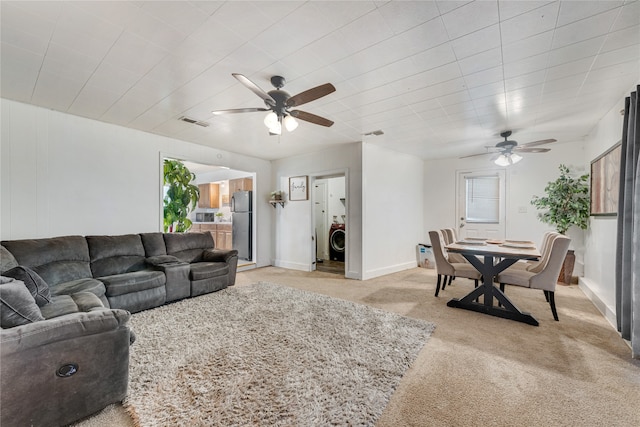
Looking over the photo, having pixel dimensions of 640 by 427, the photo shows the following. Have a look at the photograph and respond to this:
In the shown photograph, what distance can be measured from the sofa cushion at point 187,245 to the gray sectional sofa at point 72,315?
1.09ft

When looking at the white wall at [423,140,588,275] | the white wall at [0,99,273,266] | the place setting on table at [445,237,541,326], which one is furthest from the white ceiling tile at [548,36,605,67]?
the white wall at [0,99,273,266]

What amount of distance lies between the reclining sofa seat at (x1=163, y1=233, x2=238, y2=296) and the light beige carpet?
2.18m

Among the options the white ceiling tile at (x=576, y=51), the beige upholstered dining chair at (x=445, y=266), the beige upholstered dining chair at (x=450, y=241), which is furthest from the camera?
the beige upholstered dining chair at (x=450, y=241)

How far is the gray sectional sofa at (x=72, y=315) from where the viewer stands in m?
1.29

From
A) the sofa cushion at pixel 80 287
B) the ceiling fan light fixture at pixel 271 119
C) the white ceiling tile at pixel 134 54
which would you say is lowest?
the sofa cushion at pixel 80 287

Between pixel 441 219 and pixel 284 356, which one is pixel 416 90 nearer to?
pixel 284 356

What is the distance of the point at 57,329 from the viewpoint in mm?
1394

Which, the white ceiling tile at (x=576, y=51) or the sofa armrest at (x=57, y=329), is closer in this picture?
the sofa armrest at (x=57, y=329)

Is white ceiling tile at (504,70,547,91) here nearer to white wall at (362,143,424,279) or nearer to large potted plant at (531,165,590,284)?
white wall at (362,143,424,279)

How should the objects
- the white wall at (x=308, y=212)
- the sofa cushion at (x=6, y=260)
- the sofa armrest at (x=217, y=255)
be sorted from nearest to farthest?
1. the sofa cushion at (x=6, y=260)
2. the sofa armrest at (x=217, y=255)
3. the white wall at (x=308, y=212)

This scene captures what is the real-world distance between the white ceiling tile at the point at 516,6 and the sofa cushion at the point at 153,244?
4620 millimetres

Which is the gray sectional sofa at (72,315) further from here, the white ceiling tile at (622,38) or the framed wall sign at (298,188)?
the white ceiling tile at (622,38)

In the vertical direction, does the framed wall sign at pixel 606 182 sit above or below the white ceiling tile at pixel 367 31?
below

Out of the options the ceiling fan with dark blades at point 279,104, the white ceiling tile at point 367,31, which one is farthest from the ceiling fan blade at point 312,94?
the white ceiling tile at point 367,31
